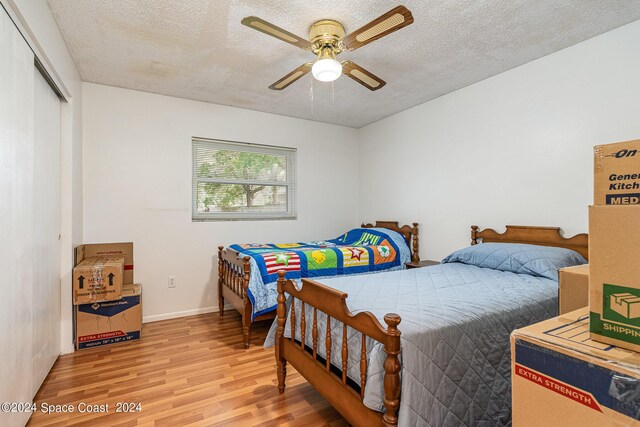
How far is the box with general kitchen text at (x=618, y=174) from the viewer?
64 cm

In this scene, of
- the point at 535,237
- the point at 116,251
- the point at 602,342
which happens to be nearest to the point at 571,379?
the point at 602,342

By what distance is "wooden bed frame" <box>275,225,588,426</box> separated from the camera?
3.95 feet

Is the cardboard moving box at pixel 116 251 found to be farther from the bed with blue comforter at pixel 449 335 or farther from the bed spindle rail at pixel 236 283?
the bed with blue comforter at pixel 449 335

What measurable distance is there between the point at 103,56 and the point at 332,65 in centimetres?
209

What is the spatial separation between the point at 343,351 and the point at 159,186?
9.65 feet

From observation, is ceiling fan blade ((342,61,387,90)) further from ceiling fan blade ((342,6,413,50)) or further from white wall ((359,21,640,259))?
white wall ((359,21,640,259))

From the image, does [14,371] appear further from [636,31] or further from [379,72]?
[636,31]

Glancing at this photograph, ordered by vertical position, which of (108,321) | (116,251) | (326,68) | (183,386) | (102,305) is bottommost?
(183,386)

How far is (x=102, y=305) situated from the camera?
276cm

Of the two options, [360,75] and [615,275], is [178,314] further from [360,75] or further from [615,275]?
[615,275]

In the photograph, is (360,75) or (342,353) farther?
(360,75)

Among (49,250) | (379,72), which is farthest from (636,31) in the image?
(49,250)

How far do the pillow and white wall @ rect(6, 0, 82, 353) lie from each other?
11.3 feet

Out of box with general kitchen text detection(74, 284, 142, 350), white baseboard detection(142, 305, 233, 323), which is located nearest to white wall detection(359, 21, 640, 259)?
white baseboard detection(142, 305, 233, 323)
